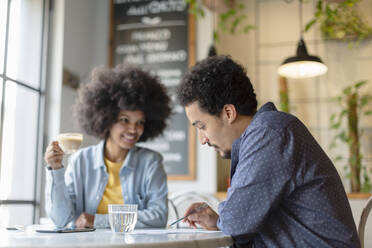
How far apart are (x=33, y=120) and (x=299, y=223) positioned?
239cm

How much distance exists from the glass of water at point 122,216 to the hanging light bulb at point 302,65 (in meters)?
1.95

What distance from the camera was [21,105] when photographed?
303 cm

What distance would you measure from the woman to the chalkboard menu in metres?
1.09

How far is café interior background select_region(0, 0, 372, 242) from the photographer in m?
3.34

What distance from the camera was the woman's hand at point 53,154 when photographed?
176 cm

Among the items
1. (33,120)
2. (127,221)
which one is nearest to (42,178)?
(33,120)

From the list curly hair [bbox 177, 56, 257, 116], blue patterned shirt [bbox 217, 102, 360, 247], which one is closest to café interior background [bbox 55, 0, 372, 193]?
curly hair [bbox 177, 56, 257, 116]

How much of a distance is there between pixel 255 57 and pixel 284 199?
3.20m

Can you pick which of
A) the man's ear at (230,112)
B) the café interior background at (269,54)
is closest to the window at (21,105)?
the café interior background at (269,54)

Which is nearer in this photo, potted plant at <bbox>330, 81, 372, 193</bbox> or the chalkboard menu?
potted plant at <bbox>330, 81, 372, 193</bbox>

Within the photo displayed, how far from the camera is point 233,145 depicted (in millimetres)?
1487

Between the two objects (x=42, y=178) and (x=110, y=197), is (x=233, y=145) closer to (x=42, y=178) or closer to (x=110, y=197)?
(x=110, y=197)

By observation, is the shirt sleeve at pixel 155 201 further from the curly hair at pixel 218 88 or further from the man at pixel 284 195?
the man at pixel 284 195

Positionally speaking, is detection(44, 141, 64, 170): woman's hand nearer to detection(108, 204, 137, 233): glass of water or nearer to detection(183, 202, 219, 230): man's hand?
detection(108, 204, 137, 233): glass of water
